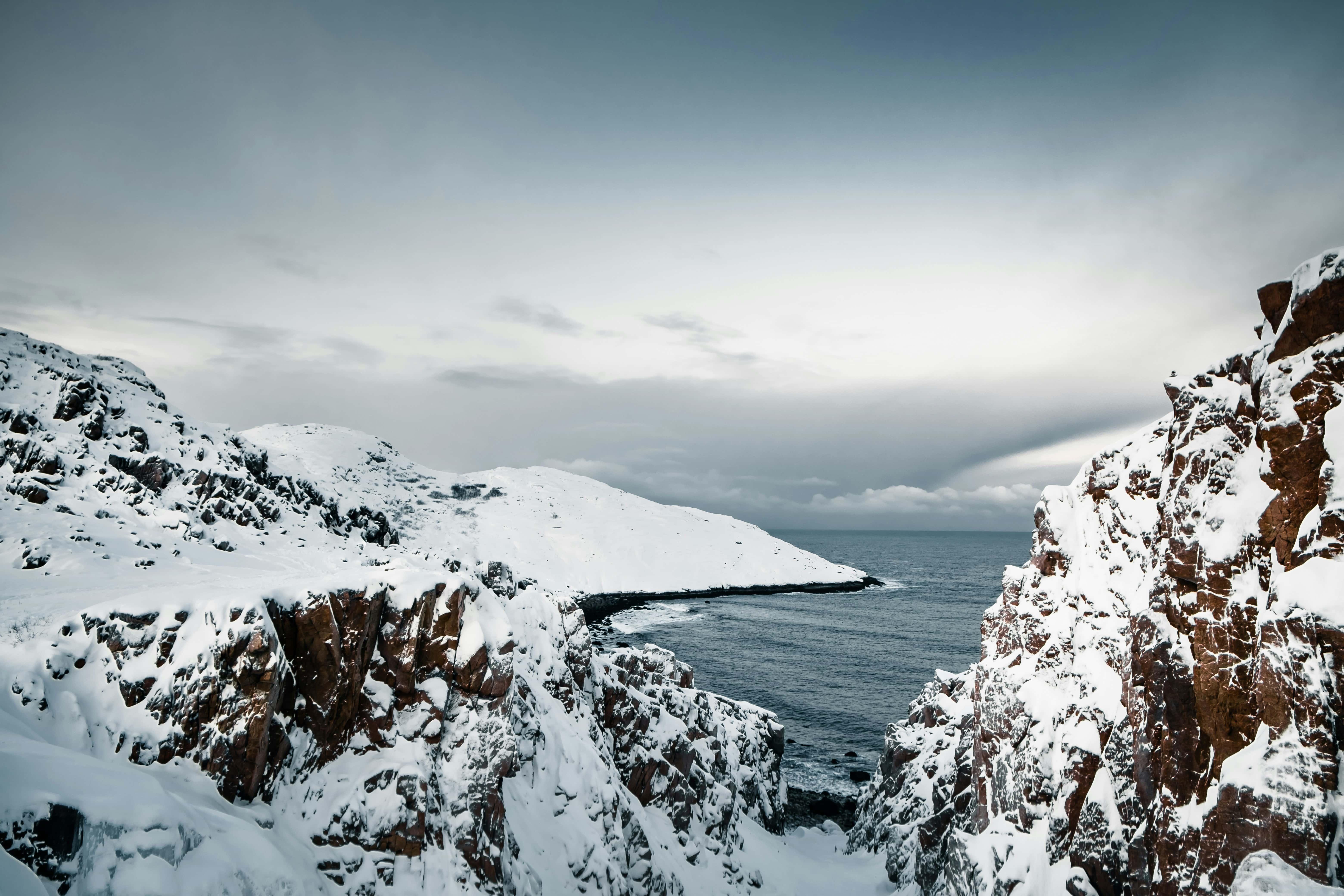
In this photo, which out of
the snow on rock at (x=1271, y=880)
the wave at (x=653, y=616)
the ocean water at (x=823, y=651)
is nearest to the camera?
the snow on rock at (x=1271, y=880)

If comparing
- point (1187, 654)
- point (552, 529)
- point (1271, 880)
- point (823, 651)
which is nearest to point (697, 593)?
point (552, 529)

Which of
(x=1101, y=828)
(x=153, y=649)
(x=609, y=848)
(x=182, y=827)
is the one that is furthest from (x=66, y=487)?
(x=1101, y=828)

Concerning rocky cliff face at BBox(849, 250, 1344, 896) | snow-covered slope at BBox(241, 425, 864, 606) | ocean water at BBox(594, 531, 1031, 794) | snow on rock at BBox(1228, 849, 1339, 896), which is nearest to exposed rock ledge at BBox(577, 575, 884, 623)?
snow-covered slope at BBox(241, 425, 864, 606)

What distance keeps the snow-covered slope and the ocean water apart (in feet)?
46.9

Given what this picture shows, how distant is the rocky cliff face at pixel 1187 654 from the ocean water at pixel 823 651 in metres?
31.8

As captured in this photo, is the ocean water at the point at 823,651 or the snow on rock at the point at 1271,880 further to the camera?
the ocean water at the point at 823,651

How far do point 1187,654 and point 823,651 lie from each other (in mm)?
78946

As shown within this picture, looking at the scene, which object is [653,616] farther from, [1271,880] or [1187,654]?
[1271,880]

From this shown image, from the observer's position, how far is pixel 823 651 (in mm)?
93062

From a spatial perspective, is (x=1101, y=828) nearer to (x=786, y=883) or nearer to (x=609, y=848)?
(x=609, y=848)

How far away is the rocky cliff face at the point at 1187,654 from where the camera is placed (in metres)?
14.6

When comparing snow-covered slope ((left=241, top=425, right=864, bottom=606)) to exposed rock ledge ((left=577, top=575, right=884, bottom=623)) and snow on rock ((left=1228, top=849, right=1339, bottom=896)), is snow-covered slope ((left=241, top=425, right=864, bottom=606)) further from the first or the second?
snow on rock ((left=1228, top=849, right=1339, bottom=896))

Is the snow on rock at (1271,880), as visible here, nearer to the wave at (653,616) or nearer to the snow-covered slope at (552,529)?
the wave at (653,616)

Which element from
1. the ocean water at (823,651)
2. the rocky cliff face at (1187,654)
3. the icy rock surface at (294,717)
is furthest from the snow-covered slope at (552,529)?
the rocky cliff face at (1187,654)
